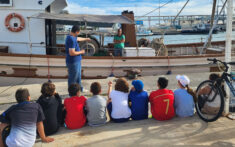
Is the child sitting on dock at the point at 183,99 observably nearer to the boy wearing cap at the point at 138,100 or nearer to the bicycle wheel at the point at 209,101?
the bicycle wheel at the point at 209,101

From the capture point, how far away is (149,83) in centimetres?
772

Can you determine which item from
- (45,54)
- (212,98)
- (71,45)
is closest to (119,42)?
(45,54)

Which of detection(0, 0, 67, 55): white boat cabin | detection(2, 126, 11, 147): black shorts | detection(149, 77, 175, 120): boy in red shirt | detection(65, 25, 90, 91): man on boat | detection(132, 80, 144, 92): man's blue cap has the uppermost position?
detection(0, 0, 67, 55): white boat cabin

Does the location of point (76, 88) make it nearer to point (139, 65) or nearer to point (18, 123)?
point (18, 123)

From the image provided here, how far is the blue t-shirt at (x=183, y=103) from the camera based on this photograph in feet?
13.5

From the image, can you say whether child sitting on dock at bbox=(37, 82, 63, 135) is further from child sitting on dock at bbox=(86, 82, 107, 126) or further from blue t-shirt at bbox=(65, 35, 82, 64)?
blue t-shirt at bbox=(65, 35, 82, 64)

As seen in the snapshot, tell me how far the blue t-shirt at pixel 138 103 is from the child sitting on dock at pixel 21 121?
61.5 inches

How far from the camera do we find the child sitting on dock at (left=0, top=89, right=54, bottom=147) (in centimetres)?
296

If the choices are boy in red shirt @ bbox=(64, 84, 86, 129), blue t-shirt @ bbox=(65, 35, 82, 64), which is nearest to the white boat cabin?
blue t-shirt @ bbox=(65, 35, 82, 64)

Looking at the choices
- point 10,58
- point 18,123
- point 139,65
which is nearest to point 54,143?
point 18,123

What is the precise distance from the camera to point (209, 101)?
395cm

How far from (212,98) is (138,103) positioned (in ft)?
3.95

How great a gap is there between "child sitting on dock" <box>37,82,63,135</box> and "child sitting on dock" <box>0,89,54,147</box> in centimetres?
34

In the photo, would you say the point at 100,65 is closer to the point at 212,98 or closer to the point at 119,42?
the point at 119,42
